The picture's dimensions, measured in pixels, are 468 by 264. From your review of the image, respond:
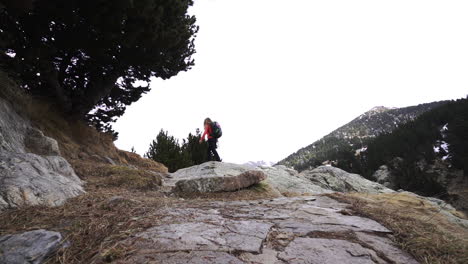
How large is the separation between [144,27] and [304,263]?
298 inches

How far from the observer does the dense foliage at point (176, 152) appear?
1196cm

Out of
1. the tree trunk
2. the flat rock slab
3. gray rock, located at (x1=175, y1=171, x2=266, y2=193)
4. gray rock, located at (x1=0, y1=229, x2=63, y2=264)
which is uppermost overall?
the tree trunk

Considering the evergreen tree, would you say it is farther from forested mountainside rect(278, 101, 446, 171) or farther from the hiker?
forested mountainside rect(278, 101, 446, 171)

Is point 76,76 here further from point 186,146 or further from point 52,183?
point 52,183

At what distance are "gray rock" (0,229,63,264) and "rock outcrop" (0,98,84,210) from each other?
3.02ft

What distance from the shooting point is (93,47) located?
7426mm

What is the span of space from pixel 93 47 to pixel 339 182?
10.3 m

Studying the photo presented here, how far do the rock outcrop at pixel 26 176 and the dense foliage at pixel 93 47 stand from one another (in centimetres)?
209

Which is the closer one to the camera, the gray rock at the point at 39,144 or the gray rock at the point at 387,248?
the gray rock at the point at 387,248

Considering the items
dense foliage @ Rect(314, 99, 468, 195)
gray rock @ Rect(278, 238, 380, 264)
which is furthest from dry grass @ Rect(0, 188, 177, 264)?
dense foliage @ Rect(314, 99, 468, 195)

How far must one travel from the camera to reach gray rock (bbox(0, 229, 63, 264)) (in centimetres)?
160

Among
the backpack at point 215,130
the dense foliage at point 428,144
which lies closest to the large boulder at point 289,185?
the backpack at point 215,130

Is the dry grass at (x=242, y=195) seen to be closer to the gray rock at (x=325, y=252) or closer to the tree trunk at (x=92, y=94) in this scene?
the gray rock at (x=325, y=252)

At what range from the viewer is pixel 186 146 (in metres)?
13.0
